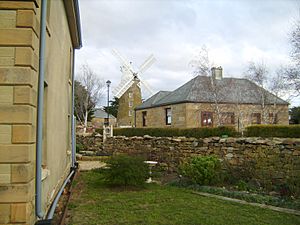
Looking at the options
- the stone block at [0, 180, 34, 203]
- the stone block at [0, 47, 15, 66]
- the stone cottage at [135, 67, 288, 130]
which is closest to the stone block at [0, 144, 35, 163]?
the stone block at [0, 180, 34, 203]

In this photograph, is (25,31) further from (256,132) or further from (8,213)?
(256,132)

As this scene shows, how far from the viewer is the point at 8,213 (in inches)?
141

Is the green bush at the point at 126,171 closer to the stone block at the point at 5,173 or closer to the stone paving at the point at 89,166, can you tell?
the stone block at the point at 5,173

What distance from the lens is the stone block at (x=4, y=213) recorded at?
140 inches

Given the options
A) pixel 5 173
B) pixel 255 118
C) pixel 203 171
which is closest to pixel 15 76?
pixel 5 173

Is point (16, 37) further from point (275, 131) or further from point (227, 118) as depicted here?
point (227, 118)

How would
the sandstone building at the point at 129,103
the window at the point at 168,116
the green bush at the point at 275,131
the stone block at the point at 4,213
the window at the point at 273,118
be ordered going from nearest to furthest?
the stone block at the point at 4,213 → the green bush at the point at 275,131 → the window at the point at 273,118 → the window at the point at 168,116 → the sandstone building at the point at 129,103

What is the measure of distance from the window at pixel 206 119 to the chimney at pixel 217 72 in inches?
130

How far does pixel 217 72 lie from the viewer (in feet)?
92.9

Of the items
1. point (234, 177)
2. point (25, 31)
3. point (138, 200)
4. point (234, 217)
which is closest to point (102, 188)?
point (138, 200)

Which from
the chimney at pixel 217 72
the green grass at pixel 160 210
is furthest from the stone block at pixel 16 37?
the chimney at pixel 217 72

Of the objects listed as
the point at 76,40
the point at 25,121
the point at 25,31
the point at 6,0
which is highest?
the point at 76,40

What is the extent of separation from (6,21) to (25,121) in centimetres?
120

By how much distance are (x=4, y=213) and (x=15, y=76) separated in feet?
5.10
